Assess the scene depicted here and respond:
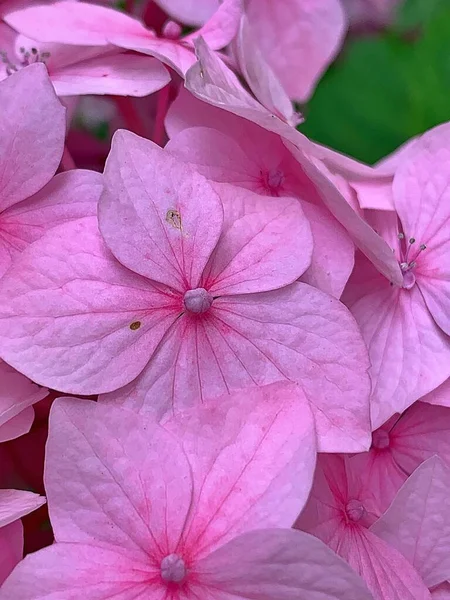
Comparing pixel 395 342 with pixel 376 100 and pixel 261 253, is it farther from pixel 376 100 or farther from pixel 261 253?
pixel 376 100

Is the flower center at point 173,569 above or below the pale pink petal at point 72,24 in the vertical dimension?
below

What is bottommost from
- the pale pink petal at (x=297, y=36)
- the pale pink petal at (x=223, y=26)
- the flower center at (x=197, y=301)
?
the flower center at (x=197, y=301)

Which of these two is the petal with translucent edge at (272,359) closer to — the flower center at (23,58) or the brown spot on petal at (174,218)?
the brown spot on petal at (174,218)

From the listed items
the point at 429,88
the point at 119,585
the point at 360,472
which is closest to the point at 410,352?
the point at 360,472

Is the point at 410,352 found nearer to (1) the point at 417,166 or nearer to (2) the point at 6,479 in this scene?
(1) the point at 417,166

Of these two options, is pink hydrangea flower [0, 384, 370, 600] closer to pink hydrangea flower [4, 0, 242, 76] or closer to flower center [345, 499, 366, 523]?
flower center [345, 499, 366, 523]

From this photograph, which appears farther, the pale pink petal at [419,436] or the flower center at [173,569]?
the pale pink petal at [419,436]

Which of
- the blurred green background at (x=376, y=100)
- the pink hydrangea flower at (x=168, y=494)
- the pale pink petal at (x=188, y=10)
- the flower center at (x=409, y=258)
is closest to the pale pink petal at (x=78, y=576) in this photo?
the pink hydrangea flower at (x=168, y=494)
